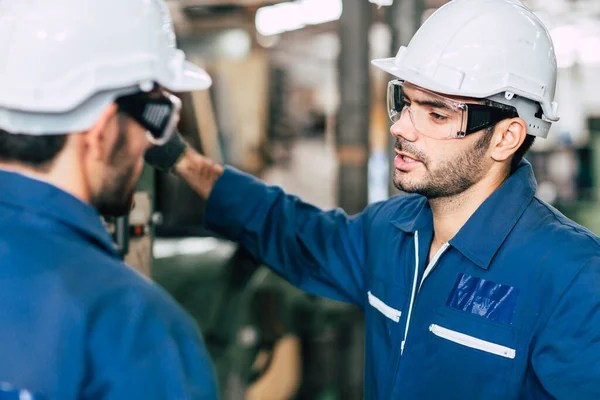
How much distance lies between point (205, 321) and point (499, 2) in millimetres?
1677

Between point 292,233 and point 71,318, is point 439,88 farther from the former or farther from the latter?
point 71,318

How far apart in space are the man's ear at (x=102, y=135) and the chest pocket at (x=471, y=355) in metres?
0.89

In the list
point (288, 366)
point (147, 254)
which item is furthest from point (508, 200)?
point (288, 366)

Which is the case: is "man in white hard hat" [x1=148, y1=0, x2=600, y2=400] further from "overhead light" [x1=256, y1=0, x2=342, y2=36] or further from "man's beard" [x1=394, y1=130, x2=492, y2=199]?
"overhead light" [x1=256, y1=0, x2=342, y2=36]

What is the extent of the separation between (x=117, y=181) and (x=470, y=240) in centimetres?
88

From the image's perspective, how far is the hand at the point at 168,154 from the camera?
182 cm

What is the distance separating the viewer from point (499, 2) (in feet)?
5.50

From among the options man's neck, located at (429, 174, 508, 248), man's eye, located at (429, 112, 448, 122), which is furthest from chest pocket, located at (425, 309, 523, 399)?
man's eye, located at (429, 112, 448, 122)

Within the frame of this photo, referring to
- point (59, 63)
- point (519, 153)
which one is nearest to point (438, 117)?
point (519, 153)

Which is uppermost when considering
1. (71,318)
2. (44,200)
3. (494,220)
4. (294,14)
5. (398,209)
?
(44,200)

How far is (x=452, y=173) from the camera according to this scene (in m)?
1.66

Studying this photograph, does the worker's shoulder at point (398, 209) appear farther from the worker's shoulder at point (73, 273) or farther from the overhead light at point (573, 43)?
the overhead light at point (573, 43)

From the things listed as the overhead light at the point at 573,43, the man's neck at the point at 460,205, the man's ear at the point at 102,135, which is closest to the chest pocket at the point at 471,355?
the man's neck at the point at 460,205

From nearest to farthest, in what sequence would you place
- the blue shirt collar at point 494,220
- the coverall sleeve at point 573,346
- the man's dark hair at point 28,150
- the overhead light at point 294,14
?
1. the man's dark hair at point 28,150
2. the coverall sleeve at point 573,346
3. the blue shirt collar at point 494,220
4. the overhead light at point 294,14
